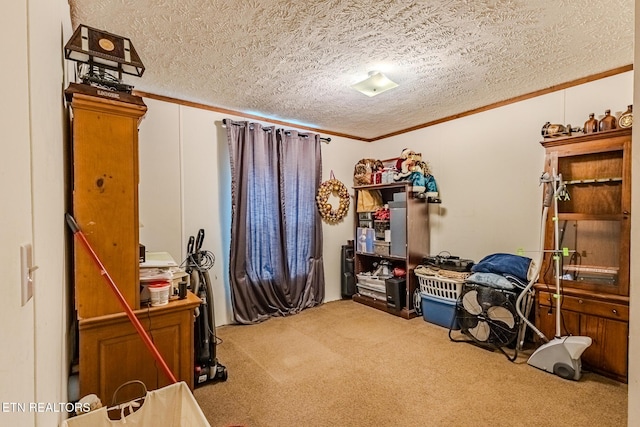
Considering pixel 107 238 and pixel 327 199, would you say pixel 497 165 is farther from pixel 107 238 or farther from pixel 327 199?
pixel 107 238

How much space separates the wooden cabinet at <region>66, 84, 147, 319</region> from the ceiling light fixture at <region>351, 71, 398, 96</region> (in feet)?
6.05

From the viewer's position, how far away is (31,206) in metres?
0.81

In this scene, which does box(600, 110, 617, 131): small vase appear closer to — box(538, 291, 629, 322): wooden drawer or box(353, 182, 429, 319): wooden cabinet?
box(538, 291, 629, 322): wooden drawer

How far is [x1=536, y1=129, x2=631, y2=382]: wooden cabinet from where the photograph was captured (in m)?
2.38

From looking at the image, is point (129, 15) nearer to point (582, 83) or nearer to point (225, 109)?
point (225, 109)

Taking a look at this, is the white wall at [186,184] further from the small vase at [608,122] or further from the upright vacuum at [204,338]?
the small vase at [608,122]

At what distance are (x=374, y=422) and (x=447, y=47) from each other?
262cm

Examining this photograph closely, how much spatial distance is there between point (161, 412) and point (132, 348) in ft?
1.34

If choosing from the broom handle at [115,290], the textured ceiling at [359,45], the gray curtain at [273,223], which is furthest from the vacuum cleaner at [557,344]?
the broom handle at [115,290]

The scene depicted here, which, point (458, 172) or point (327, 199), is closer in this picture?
point (458, 172)

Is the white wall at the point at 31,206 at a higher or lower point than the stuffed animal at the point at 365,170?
lower

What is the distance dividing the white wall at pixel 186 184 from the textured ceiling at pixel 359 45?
0.98 ft

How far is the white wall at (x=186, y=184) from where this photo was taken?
3180 mm

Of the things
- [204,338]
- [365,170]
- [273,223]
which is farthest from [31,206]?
[365,170]
